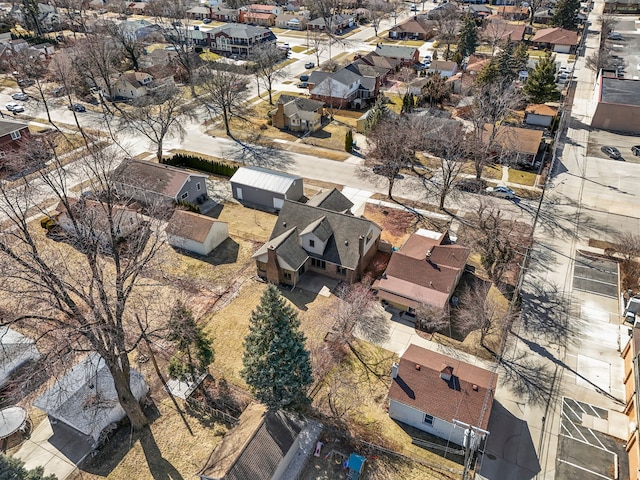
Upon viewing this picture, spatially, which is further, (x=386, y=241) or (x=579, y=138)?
(x=579, y=138)

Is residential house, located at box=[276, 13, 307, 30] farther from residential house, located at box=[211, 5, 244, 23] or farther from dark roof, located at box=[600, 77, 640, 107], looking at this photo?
dark roof, located at box=[600, 77, 640, 107]

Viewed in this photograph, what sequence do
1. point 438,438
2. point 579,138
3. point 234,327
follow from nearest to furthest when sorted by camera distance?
point 438,438
point 234,327
point 579,138

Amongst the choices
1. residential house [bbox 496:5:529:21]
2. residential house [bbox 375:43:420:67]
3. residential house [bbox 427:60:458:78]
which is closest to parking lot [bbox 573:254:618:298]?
residential house [bbox 427:60:458:78]

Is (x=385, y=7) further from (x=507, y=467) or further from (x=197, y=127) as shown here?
(x=507, y=467)

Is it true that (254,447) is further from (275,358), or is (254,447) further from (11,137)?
(11,137)

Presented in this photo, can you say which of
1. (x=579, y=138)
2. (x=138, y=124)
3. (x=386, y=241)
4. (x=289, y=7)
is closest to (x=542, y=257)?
(x=386, y=241)

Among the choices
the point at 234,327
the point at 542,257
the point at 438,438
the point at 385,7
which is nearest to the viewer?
the point at 438,438

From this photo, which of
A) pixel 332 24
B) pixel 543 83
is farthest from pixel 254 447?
pixel 332 24
